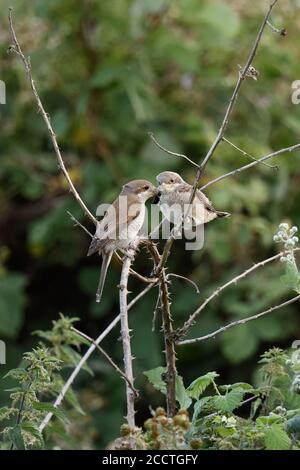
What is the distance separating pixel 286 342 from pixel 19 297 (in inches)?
63.7

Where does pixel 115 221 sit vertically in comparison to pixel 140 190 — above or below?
below

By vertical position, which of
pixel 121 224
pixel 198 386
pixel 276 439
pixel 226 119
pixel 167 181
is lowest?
pixel 276 439

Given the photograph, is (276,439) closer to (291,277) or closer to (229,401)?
(229,401)

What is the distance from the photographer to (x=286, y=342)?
553cm

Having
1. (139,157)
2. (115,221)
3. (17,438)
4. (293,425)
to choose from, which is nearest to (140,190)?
(115,221)

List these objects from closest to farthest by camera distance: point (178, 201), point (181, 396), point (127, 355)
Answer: point (127, 355), point (181, 396), point (178, 201)

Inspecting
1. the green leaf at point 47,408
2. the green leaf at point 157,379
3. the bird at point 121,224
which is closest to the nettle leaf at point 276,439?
the green leaf at point 157,379

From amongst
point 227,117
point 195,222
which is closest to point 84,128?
point 195,222

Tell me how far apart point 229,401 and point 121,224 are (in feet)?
3.51

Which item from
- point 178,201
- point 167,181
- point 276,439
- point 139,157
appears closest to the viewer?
point 276,439

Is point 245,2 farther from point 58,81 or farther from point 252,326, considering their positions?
point 252,326

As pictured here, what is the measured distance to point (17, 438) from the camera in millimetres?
2381

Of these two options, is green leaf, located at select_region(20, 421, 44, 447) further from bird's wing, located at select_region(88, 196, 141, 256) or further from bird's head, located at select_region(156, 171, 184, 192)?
bird's head, located at select_region(156, 171, 184, 192)

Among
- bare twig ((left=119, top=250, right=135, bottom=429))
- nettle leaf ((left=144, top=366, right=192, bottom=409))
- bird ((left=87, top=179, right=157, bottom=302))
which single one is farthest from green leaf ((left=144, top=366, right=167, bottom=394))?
bird ((left=87, top=179, right=157, bottom=302))
